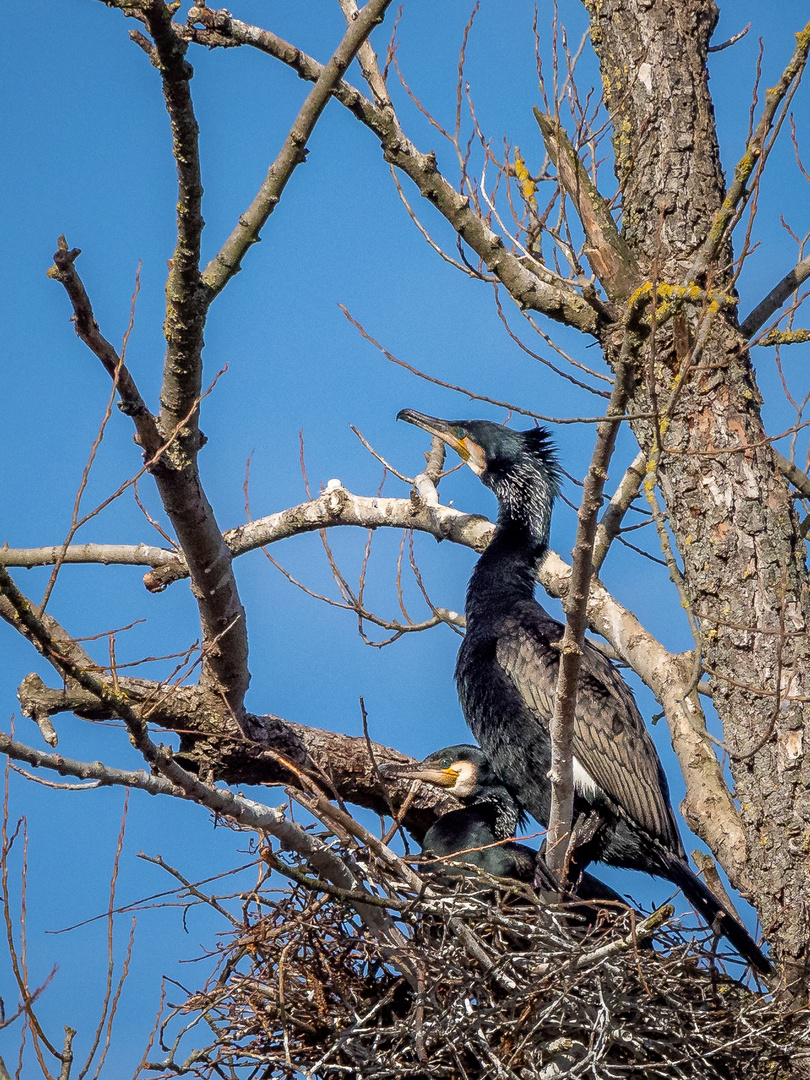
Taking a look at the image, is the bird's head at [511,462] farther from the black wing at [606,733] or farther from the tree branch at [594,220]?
the tree branch at [594,220]

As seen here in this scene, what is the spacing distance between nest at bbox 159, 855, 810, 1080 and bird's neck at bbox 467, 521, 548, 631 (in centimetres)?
166

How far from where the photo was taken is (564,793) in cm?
340

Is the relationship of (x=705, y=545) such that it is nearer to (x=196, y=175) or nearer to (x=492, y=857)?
(x=492, y=857)

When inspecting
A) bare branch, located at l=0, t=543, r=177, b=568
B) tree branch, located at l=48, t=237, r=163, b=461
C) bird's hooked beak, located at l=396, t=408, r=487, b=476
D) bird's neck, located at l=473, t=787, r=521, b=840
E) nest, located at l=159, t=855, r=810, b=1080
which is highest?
bird's hooked beak, located at l=396, t=408, r=487, b=476

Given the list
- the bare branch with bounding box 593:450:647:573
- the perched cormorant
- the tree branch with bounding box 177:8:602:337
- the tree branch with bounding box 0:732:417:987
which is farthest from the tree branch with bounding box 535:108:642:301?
the tree branch with bounding box 0:732:417:987

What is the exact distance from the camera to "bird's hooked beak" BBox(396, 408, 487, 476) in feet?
19.7

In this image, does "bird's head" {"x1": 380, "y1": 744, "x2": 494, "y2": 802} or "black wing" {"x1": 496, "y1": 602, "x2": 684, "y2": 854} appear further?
"bird's head" {"x1": 380, "y1": 744, "x2": 494, "y2": 802}

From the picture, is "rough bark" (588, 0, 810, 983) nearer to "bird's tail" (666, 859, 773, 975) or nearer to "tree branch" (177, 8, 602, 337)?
"bird's tail" (666, 859, 773, 975)

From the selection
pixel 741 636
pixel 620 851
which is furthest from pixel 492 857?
pixel 741 636

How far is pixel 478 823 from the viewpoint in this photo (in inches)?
176

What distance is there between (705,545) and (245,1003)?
89.4 inches

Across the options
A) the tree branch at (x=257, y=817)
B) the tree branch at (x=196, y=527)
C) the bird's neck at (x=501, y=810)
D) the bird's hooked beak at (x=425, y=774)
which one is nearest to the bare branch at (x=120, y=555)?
the tree branch at (x=196, y=527)

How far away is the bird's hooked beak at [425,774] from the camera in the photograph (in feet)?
16.0

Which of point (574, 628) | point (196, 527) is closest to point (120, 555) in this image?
point (196, 527)
